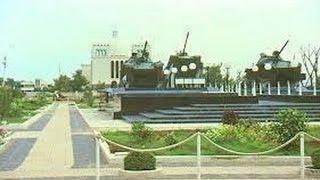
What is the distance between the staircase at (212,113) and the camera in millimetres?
24500

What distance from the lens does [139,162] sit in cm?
1109

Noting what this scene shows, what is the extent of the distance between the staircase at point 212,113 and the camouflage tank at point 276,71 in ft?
52.5

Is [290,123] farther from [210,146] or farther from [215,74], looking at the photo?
[215,74]

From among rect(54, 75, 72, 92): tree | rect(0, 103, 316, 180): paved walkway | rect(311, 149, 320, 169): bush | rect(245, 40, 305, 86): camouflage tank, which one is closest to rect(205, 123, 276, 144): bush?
rect(0, 103, 316, 180): paved walkway

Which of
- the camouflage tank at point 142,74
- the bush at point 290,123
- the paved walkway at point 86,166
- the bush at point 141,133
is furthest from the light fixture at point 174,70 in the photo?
the bush at point 290,123

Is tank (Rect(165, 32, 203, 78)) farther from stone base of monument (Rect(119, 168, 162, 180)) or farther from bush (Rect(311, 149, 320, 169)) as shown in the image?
stone base of monument (Rect(119, 168, 162, 180))

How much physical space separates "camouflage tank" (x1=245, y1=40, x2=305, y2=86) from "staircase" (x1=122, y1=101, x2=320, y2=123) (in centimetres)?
1601

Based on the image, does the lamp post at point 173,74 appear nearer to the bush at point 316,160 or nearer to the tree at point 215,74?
the tree at point 215,74

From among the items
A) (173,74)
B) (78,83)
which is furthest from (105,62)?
(173,74)

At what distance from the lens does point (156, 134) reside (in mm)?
18031

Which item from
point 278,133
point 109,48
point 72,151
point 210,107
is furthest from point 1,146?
point 109,48

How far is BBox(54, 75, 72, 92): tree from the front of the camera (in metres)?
103

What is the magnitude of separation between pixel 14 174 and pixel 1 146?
4.82m

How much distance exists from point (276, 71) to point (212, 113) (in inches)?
770
